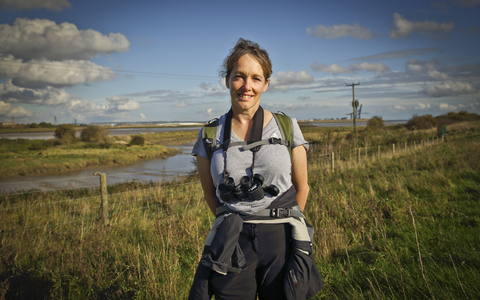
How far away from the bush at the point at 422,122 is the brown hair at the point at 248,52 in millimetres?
51406

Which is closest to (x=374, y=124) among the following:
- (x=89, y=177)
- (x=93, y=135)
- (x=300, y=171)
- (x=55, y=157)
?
(x=89, y=177)

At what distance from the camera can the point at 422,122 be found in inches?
1850

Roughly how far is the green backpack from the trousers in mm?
420

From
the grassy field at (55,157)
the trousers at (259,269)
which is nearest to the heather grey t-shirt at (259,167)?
the trousers at (259,269)

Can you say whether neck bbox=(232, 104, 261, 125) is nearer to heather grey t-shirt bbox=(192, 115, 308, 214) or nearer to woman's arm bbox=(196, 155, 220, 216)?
heather grey t-shirt bbox=(192, 115, 308, 214)

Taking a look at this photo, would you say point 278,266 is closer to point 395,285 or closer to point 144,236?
point 395,285

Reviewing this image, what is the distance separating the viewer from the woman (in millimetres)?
1258

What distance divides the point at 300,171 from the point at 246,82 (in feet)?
2.01

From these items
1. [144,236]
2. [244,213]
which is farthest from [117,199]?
[244,213]

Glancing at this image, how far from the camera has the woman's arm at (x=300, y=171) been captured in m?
1.51

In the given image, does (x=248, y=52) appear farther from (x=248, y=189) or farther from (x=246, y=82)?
(x=248, y=189)

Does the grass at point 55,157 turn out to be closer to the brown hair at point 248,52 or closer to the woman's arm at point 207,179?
the woman's arm at point 207,179

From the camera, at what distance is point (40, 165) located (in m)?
25.3

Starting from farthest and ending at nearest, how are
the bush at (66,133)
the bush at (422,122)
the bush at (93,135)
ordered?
the bush at (422,122), the bush at (93,135), the bush at (66,133)
